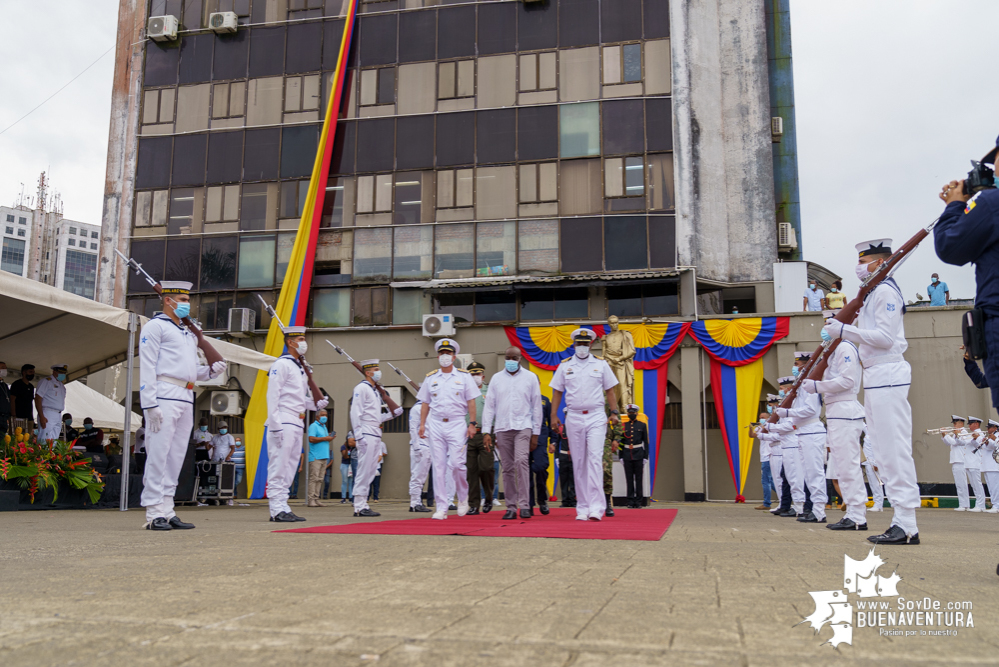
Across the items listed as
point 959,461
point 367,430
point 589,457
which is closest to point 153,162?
point 367,430

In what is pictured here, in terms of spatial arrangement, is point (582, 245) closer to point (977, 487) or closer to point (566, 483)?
point (566, 483)

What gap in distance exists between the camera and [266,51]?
2556 centimetres

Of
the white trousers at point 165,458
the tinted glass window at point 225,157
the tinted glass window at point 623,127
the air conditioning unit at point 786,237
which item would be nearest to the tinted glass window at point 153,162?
the tinted glass window at point 225,157

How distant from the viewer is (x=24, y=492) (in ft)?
36.1

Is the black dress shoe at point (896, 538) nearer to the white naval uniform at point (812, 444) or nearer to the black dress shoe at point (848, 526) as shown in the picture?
the black dress shoe at point (848, 526)

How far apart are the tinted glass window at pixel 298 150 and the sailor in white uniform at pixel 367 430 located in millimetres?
13189

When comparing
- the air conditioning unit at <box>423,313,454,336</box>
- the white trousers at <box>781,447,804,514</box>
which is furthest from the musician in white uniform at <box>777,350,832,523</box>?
the air conditioning unit at <box>423,313,454,336</box>

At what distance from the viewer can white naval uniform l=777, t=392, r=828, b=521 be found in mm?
10219

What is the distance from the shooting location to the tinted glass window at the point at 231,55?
25.6 metres

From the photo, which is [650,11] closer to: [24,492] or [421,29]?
[421,29]

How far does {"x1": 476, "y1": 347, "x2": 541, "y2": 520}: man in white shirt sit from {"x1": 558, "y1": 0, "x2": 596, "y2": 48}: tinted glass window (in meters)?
16.7

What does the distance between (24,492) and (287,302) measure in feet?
41.0

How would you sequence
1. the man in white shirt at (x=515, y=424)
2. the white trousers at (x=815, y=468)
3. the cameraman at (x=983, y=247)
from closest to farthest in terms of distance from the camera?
the cameraman at (x=983, y=247) → the man in white shirt at (x=515, y=424) → the white trousers at (x=815, y=468)

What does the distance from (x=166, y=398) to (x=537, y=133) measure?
17474mm
